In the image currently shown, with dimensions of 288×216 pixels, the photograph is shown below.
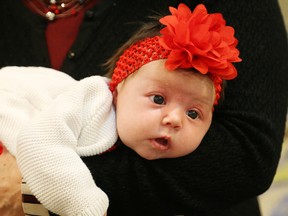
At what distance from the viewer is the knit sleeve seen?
85 cm

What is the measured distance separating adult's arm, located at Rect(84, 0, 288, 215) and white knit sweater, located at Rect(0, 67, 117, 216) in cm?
7

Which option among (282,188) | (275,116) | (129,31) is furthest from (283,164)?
(129,31)

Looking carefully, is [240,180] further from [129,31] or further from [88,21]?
[88,21]

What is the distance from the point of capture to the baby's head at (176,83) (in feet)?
2.84

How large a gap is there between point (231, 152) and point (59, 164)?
38cm

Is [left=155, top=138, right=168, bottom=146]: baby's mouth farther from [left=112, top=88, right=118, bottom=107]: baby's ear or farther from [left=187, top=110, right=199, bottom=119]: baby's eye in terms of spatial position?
[left=112, top=88, right=118, bottom=107]: baby's ear

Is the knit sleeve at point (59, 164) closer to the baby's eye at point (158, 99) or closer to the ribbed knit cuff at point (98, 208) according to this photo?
the ribbed knit cuff at point (98, 208)

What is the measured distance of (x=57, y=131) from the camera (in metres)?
0.90

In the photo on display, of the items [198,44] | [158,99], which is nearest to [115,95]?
[158,99]

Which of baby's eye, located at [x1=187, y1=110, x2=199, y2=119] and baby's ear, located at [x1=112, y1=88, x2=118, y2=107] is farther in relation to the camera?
baby's ear, located at [x1=112, y1=88, x2=118, y2=107]

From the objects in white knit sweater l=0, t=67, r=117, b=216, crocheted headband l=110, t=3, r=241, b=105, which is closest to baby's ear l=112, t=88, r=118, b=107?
white knit sweater l=0, t=67, r=117, b=216

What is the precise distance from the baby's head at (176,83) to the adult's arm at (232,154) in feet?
0.16

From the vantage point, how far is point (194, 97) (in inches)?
35.5

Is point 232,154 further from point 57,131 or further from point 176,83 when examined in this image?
point 57,131
